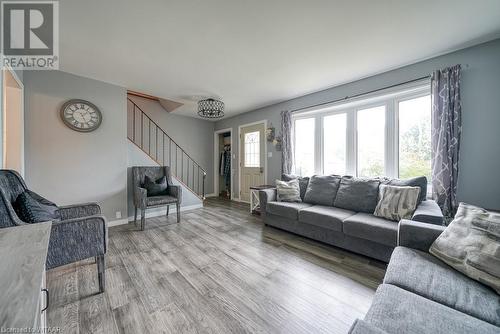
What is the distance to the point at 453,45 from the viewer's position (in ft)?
6.95

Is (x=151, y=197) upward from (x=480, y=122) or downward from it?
downward

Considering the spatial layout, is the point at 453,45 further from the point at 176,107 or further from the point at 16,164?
the point at 16,164

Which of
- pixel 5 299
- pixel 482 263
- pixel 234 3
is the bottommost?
pixel 482 263

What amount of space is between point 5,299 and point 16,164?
2877mm

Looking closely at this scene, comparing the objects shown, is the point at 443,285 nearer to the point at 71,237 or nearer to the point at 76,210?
the point at 71,237

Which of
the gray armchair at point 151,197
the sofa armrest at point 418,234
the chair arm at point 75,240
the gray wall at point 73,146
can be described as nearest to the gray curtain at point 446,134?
the sofa armrest at point 418,234

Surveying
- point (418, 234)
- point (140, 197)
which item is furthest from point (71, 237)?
point (418, 234)

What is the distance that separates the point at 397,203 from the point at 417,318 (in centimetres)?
173

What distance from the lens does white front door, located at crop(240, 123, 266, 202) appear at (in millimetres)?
4617

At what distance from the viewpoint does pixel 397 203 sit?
218 centimetres

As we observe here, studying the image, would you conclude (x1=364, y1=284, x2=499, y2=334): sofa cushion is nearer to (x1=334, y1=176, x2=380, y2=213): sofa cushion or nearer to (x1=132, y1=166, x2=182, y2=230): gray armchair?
(x1=334, y1=176, x2=380, y2=213): sofa cushion

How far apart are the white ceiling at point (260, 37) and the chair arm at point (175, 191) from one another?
185 centimetres

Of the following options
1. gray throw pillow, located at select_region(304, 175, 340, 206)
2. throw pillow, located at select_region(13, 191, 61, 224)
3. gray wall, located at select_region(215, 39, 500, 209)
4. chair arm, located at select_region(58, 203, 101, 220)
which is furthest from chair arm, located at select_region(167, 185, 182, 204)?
gray wall, located at select_region(215, 39, 500, 209)

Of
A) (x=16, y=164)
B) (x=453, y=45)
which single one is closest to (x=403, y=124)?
(x=453, y=45)
